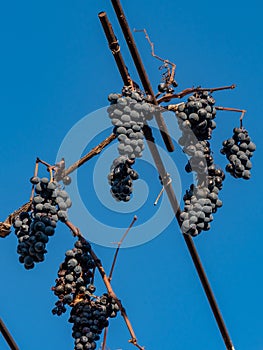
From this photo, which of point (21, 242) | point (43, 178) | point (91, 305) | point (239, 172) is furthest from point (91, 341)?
point (239, 172)

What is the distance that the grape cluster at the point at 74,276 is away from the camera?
2852 mm

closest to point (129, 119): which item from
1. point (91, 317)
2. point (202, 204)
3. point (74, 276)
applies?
point (202, 204)

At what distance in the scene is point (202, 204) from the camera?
2.74 m

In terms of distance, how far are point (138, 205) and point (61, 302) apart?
1.09 meters

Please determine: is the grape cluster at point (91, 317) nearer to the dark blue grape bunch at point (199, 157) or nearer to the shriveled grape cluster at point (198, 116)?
the dark blue grape bunch at point (199, 157)

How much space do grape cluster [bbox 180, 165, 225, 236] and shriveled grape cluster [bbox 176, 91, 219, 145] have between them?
0.15 m

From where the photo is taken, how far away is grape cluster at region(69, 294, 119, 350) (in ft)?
9.06

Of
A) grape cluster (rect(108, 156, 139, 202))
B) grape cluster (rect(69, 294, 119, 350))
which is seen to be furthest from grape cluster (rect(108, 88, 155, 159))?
grape cluster (rect(69, 294, 119, 350))

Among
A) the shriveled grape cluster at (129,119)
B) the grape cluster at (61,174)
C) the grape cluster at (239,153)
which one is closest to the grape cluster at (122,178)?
the shriveled grape cluster at (129,119)

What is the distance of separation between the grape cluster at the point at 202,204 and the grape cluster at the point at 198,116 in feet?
0.50

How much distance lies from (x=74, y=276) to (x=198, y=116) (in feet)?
2.74

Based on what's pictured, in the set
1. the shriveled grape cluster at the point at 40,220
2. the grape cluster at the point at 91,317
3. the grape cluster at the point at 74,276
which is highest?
the shriveled grape cluster at the point at 40,220

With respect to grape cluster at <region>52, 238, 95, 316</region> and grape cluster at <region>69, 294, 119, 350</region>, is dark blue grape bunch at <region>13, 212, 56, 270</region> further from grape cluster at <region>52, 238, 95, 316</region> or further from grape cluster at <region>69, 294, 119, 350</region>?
grape cluster at <region>69, 294, 119, 350</region>

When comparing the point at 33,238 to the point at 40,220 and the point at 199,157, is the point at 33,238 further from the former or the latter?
the point at 199,157
